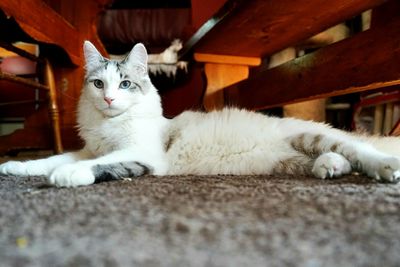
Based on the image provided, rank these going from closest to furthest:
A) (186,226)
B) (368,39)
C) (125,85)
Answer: (186,226) < (368,39) < (125,85)

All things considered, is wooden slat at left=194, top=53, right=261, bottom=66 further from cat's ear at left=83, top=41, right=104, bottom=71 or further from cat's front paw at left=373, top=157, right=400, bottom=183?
cat's front paw at left=373, top=157, right=400, bottom=183

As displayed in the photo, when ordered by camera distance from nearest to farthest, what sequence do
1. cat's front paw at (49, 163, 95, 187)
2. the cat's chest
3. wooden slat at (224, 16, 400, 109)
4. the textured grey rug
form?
1. the textured grey rug
2. cat's front paw at (49, 163, 95, 187)
3. wooden slat at (224, 16, 400, 109)
4. the cat's chest

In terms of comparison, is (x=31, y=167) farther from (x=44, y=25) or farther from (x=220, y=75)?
(x=220, y=75)

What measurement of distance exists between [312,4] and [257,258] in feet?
4.15

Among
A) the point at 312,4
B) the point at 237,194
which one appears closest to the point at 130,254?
the point at 237,194

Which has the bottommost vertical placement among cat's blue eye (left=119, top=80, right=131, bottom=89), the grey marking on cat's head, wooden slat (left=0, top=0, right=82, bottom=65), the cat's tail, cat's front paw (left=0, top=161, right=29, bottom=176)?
cat's front paw (left=0, top=161, right=29, bottom=176)

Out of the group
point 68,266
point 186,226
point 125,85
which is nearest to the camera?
point 68,266

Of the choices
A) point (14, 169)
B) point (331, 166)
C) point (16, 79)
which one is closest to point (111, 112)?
point (14, 169)

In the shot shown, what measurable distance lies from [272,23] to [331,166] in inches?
35.1

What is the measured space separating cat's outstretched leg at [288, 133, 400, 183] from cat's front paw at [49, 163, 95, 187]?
0.75 m

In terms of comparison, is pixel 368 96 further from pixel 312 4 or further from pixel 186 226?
pixel 186 226

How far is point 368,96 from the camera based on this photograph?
93.5 inches

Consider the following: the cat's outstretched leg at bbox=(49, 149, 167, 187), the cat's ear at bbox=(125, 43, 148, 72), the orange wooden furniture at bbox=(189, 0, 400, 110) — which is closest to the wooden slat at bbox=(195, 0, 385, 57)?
the orange wooden furniture at bbox=(189, 0, 400, 110)

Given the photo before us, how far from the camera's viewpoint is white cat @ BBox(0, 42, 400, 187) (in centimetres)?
119
